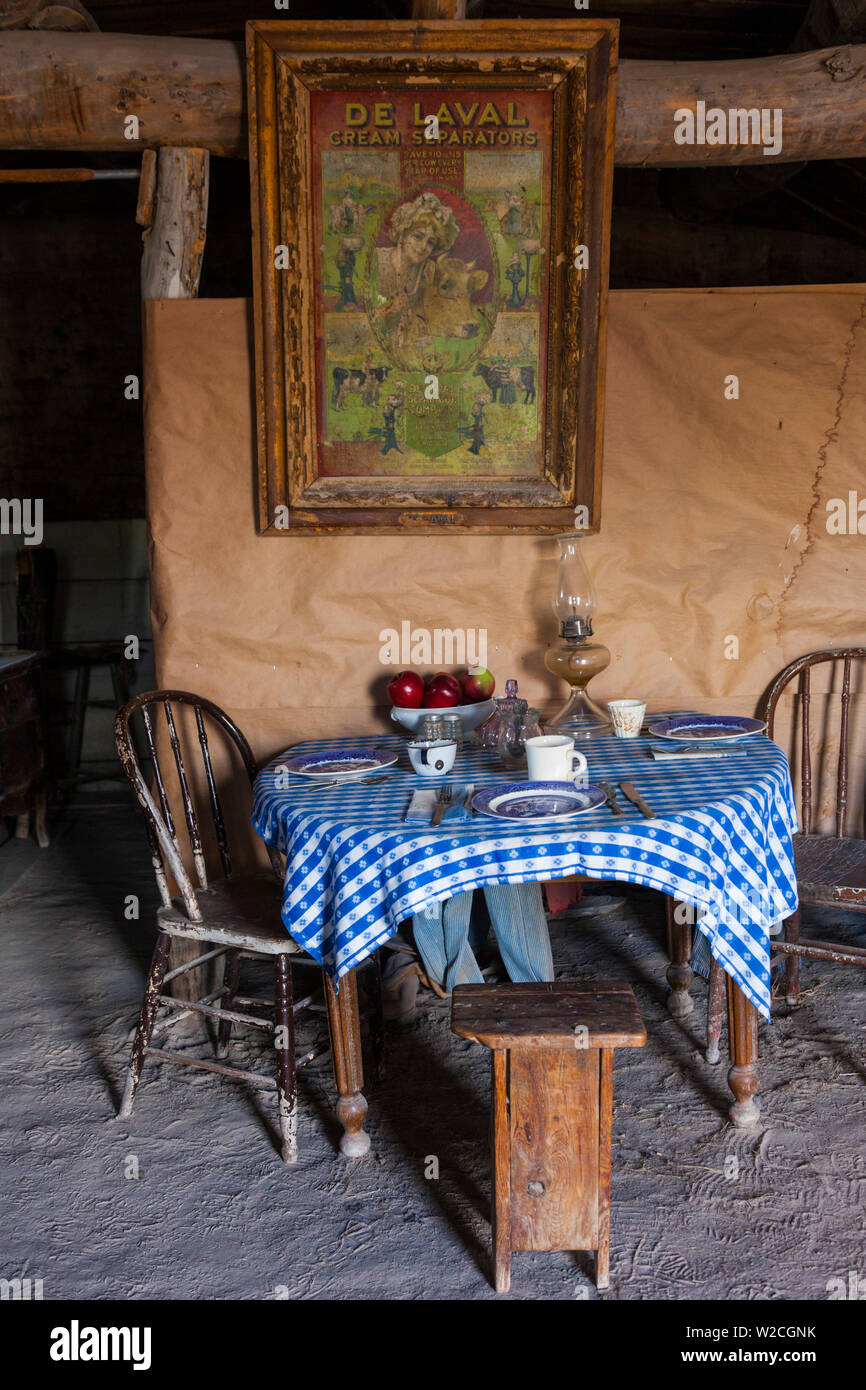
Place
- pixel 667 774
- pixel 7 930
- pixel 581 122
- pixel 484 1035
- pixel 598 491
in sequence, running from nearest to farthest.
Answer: pixel 484 1035
pixel 667 774
pixel 581 122
pixel 598 491
pixel 7 930

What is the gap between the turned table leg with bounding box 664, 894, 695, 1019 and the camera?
9.56 feet

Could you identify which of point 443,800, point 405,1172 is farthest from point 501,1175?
point 443,800

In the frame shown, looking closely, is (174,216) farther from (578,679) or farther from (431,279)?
(578,679)

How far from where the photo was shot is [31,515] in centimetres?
596

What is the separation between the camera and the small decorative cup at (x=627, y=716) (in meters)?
2.70

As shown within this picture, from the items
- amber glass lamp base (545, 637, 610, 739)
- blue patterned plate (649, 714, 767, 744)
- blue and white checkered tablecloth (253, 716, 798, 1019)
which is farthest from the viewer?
amber glass lamp base (545, 637, 610, 739)

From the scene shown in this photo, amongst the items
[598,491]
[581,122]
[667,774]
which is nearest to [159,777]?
[667,774]

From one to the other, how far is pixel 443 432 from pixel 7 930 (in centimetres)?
245

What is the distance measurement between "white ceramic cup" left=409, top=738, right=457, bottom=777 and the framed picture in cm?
84

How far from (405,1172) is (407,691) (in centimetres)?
117

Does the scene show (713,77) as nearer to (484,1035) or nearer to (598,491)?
(598,491)

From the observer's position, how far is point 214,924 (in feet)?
7.91

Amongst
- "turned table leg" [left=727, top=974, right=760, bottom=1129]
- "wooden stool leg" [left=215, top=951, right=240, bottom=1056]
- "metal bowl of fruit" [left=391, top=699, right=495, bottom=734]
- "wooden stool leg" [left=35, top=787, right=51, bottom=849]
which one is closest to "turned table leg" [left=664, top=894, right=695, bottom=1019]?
"turned table leg" [left=727, top=974, right=760, bottom=1129]

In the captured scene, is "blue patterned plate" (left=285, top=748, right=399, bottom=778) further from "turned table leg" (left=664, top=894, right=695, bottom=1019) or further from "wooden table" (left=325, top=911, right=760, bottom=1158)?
"turned table leg" (left=664, top=894, right=695, bottom=1019)
